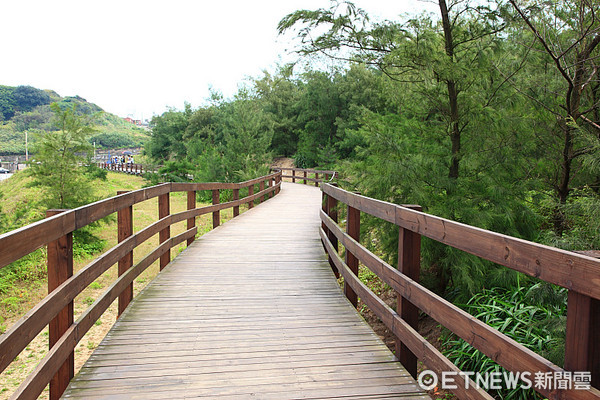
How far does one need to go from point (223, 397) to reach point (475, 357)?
7.28 ft

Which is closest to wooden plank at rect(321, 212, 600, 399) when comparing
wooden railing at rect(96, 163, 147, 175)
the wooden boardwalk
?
the wooden boardwalk

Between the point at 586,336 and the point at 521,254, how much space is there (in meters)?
0.42

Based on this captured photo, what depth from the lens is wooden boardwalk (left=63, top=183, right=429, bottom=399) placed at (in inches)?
114

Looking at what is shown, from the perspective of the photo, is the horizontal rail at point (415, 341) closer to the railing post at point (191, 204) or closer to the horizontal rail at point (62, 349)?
the horizontal rail at point (62, 349)

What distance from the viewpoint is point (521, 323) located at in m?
3.88

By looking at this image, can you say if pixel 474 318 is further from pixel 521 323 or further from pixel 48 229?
pixel 48 229

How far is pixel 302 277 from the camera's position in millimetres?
5879

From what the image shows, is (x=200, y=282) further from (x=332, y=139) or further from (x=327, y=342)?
(x=332, y=139)

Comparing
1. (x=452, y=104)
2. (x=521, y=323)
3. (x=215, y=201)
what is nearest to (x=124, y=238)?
(x=521, y=323)

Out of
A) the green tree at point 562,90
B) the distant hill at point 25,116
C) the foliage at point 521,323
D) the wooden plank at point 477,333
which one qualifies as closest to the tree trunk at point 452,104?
the green tree at point 562,90

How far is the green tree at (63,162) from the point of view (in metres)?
11.6

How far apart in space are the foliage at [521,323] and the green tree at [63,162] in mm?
10412

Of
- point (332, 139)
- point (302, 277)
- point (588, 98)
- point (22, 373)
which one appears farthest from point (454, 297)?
point (332, 139)

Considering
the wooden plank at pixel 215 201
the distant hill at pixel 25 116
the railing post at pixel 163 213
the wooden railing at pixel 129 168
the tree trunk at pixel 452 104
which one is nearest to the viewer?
the tree trunk at pixel 452 104
